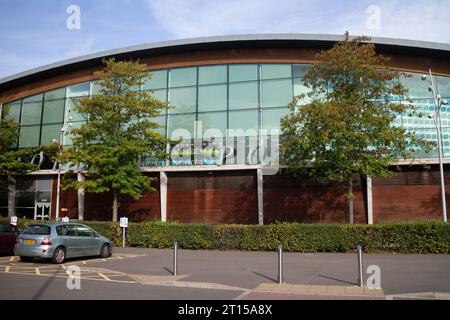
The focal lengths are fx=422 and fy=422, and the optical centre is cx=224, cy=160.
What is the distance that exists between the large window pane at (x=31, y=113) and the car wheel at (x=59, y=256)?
24694 millimetres

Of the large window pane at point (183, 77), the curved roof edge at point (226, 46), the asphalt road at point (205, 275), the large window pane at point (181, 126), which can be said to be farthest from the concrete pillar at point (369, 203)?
the large window pane at point (183, 77)

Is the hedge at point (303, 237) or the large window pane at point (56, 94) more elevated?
the large window pane at point (56, 94)

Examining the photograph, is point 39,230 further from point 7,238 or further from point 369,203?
point 369,203

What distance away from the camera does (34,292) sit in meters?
9.11

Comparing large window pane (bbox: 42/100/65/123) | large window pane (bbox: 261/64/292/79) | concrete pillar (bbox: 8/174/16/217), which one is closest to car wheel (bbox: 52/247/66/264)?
large window pane (bbox: 261/64/292/79)

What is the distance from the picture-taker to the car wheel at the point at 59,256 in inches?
567

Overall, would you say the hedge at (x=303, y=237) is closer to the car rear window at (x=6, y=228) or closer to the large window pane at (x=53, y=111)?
the car rear window at (x=6, y=228)

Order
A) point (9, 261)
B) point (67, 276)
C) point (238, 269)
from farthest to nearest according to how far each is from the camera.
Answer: point (9, 261), point (238, 269), point (67, 276)

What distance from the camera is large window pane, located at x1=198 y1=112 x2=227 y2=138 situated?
30781 millimetres

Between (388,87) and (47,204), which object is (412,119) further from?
(47,204)

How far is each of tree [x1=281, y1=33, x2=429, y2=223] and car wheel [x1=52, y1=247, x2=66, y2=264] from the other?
475 inches
